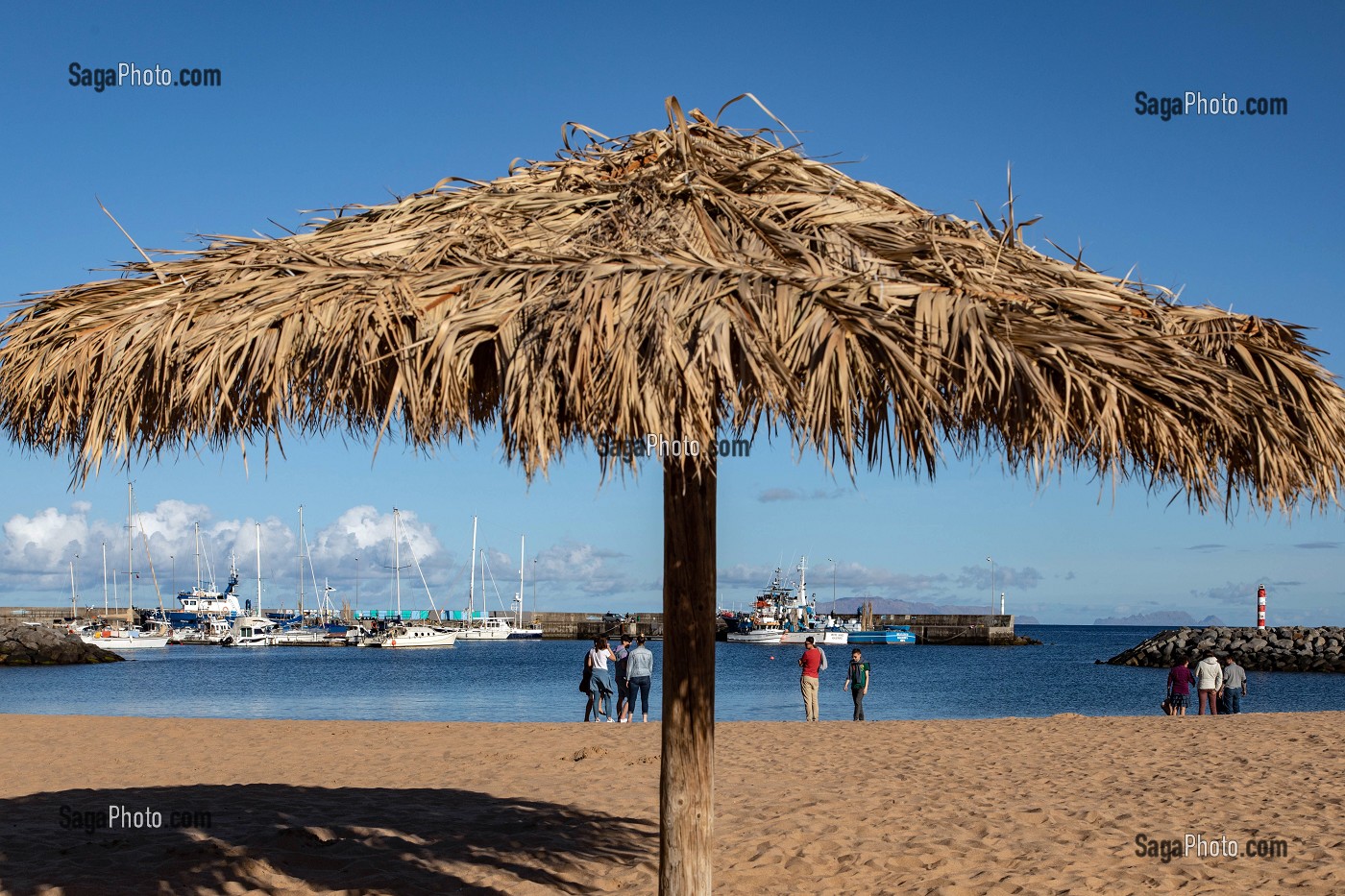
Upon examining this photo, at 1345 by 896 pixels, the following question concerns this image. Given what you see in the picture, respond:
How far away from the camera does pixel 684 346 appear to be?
320 centimetres

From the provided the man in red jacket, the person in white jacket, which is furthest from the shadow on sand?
the person in white jacket

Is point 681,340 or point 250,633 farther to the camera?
point 250,633

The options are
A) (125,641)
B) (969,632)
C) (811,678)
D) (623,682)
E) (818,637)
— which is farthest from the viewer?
(969,632)

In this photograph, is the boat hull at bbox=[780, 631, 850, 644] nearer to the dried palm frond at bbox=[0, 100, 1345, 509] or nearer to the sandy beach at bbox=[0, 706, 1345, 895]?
the sandy beach at bbox=[0, 706, 1345, 895]

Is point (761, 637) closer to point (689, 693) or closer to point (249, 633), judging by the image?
point (249, 633)

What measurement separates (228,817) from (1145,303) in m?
7.22

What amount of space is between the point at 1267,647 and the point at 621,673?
53.2 meters

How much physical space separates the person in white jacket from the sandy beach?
3.24 metres

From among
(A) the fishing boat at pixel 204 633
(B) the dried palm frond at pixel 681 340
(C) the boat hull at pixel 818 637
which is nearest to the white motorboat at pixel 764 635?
(C) the boat hull at pixel 818 637

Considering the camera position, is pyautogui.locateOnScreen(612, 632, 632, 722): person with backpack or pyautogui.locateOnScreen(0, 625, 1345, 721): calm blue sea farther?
pyautogui.locateOnScreen(0, 625, 1345, 721): calm blue sea

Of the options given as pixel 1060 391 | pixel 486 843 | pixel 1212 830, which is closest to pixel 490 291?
pixel 1060 391

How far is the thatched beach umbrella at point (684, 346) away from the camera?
3.25 metres

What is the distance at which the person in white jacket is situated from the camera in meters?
17.9

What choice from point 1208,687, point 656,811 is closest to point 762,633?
point 1208,687
